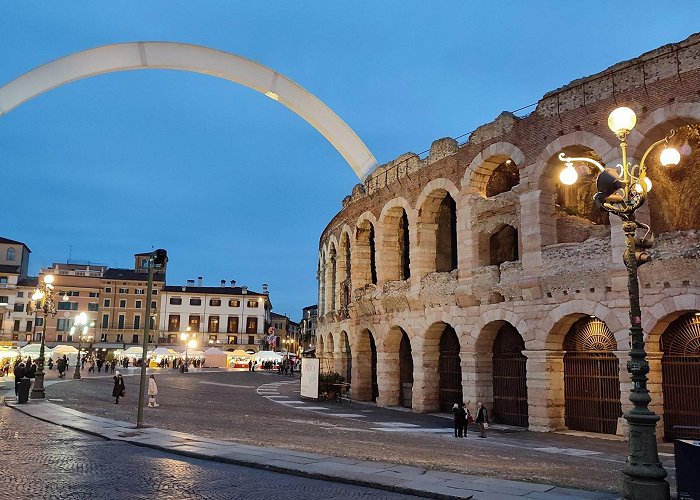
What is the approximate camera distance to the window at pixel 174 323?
324 ft

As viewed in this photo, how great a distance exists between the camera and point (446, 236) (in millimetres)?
30953

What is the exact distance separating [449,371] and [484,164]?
32.7ft

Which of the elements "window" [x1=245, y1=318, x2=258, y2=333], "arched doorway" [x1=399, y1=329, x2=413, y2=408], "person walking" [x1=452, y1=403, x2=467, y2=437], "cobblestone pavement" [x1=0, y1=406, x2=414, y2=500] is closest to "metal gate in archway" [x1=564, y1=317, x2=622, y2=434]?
"person walking" [x1=452, y1=403, x2=467, y2=437]

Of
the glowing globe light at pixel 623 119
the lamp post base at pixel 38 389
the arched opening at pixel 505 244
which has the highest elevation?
the arched opening at pixel 505 244

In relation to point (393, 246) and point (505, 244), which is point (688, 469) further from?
point (393, 246)

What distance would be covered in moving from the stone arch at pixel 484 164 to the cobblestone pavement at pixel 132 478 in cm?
1703

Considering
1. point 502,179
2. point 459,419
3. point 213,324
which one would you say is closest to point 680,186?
point 502,179

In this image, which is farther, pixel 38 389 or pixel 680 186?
pixel 38 389

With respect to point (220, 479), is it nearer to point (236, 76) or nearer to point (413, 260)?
point (413, 260)

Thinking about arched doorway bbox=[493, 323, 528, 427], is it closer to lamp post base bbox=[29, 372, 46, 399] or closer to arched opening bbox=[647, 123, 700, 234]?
arched opening bbox=[647, 123, 700, 234]

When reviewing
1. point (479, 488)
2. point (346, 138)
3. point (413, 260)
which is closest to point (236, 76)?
point (346, 138)

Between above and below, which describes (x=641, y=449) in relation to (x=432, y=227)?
below

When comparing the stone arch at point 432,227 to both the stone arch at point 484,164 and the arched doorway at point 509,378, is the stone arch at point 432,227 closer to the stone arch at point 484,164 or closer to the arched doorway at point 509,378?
the stone arch at point 484,164

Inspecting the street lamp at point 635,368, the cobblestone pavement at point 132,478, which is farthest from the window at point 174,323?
the street lamp at point 635,368
